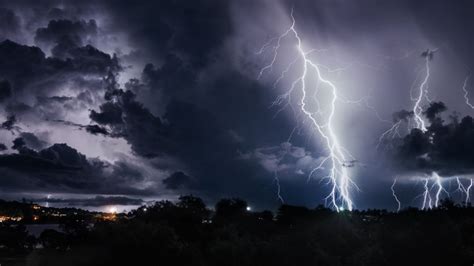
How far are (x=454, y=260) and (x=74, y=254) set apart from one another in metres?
16.8

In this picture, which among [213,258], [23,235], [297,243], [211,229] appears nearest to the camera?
[213,258]

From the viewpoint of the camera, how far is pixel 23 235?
68.9 metres

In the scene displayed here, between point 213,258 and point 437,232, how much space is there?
10377mm

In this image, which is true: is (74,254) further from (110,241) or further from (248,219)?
(248,219)

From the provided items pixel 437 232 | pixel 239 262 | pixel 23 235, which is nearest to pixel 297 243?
pixel 239 262

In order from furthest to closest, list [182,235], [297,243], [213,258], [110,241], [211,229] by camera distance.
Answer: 1. [211,229]
2. [182,235]
3. [297,243]
4. [213,258]
5. [110,241]

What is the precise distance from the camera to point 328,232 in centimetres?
3256

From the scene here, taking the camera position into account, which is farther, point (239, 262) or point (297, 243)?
point (297, 243)

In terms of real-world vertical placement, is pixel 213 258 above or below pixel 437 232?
below

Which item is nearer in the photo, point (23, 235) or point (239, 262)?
point (239, 262)

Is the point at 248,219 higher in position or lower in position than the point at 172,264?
higher

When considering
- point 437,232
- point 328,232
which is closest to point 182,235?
point 328,232

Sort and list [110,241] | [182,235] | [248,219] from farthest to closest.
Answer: [248,219]
[182,235]
[110,241]

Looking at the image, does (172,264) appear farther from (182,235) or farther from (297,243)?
(182,235)
